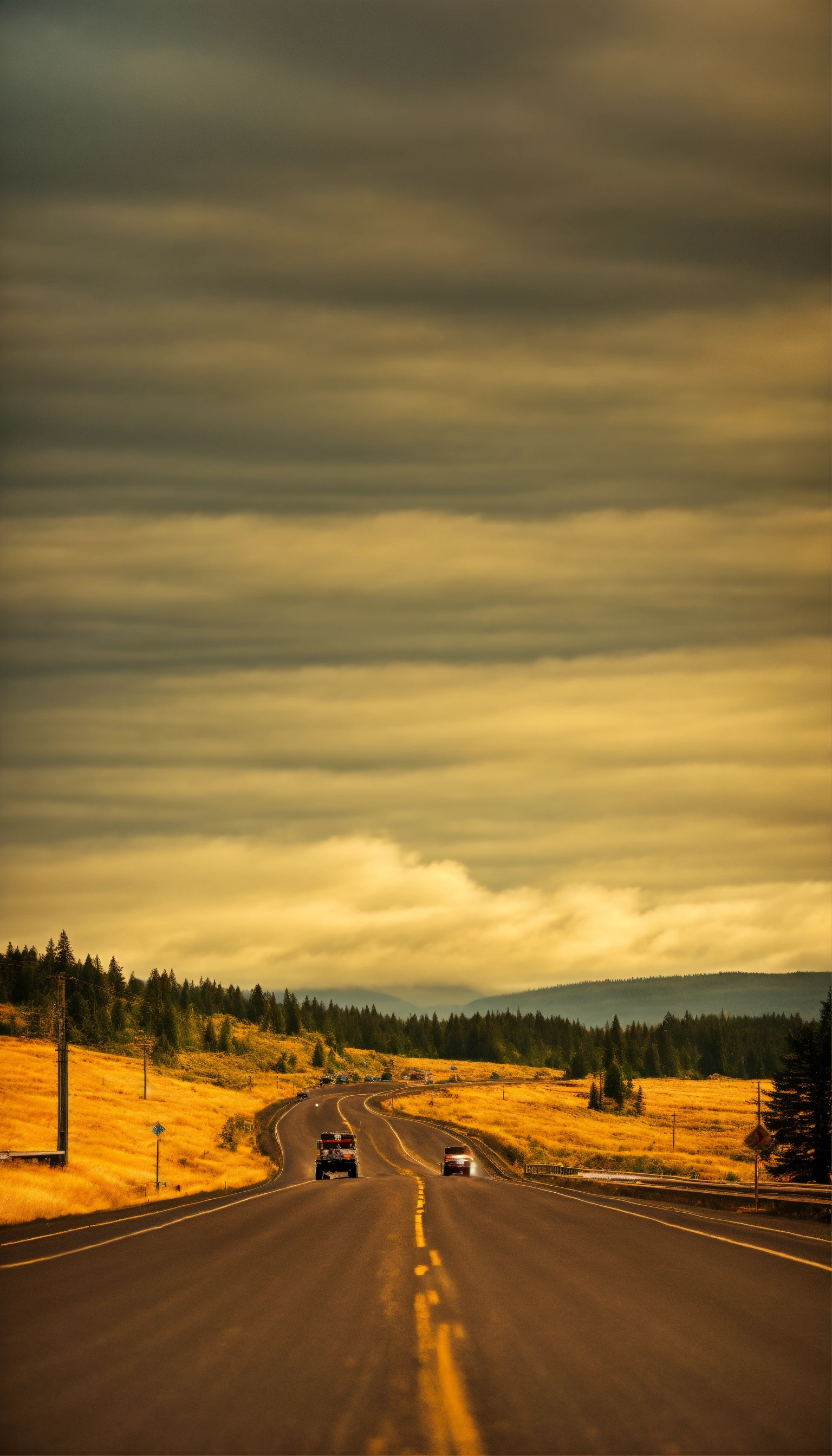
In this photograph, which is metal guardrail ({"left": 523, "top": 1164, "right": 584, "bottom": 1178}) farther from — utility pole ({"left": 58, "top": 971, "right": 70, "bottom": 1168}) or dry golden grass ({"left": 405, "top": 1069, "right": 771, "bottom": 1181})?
utility pole ({"left": 58, "top": 971, "right": 70, "bottom": 1168})

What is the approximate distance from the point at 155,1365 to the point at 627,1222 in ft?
51.1

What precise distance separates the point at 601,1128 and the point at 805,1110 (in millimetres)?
51253

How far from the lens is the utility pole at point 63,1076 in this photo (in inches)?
1734

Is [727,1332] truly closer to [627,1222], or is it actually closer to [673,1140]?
[627,1222]

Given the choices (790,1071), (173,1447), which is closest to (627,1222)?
(173,1447)

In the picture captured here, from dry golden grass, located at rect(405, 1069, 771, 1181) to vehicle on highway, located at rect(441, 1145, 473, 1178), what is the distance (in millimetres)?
12169

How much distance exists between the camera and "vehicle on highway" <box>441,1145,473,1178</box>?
5806 cm

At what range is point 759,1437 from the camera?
8.42m

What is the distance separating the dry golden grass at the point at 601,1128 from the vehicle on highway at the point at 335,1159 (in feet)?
67.5

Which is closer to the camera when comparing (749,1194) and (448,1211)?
(448,1211)

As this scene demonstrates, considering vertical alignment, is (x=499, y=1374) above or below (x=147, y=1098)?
above

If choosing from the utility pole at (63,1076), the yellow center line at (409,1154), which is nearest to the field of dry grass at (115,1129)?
the utility pole at (63,1076)

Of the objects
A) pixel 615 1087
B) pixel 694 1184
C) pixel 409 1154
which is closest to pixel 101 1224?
pixel 694 1184

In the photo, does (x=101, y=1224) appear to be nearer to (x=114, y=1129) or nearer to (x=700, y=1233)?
(x=700, y=1233)
